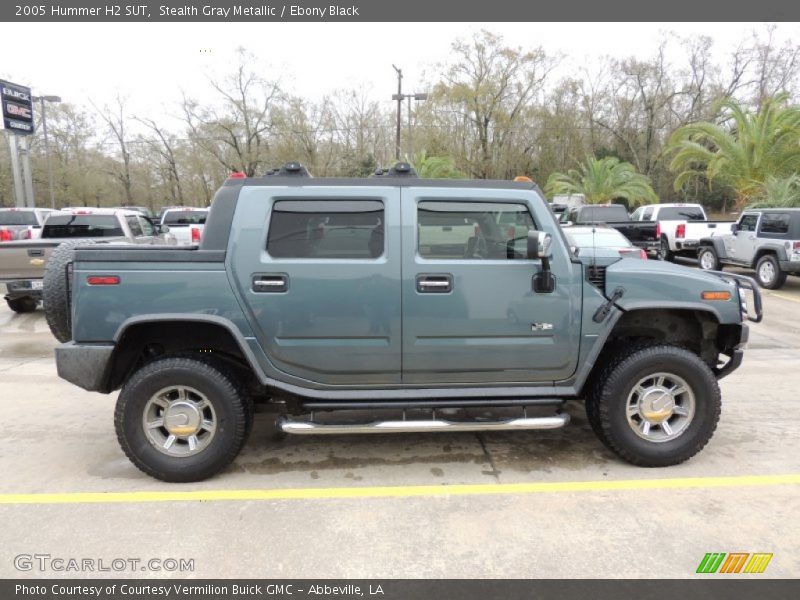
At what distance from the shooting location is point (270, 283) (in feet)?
11.6

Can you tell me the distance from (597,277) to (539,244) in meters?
0.60

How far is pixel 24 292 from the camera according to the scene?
28.3 ft

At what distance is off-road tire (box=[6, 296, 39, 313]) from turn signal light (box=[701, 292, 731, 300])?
11088mm

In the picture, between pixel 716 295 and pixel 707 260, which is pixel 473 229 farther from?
pixel 707 260

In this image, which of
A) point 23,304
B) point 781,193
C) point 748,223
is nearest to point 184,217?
point 23,304

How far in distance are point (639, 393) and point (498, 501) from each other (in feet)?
4.18

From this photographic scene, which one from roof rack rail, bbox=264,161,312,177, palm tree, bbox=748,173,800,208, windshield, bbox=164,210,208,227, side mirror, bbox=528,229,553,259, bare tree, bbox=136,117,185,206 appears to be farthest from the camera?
bare tree, bbox=136,117,185,206

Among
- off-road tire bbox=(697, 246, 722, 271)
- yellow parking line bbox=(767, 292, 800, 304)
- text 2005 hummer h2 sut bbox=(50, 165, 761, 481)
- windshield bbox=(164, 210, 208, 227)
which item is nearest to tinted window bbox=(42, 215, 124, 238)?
text 2005 hummer h2 sut bbox=(50, 165, 761, 481)

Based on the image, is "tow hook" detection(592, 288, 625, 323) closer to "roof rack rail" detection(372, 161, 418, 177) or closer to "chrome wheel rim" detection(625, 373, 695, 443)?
"chrome wheel rim" detection(625, 373, 695, 443)

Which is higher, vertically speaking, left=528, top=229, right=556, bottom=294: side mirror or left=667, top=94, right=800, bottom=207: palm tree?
left=667, top=94, right=800, bottom=207: palm tree

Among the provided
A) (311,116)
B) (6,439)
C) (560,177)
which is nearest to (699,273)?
(6,439)

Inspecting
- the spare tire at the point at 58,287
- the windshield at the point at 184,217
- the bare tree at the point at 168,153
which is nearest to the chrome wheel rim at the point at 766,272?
the spare tire at the point at 58,287

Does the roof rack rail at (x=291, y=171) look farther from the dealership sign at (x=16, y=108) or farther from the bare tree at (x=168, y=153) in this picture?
the bare tree at (x=168, y=153)

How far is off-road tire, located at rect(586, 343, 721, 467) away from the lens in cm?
371
